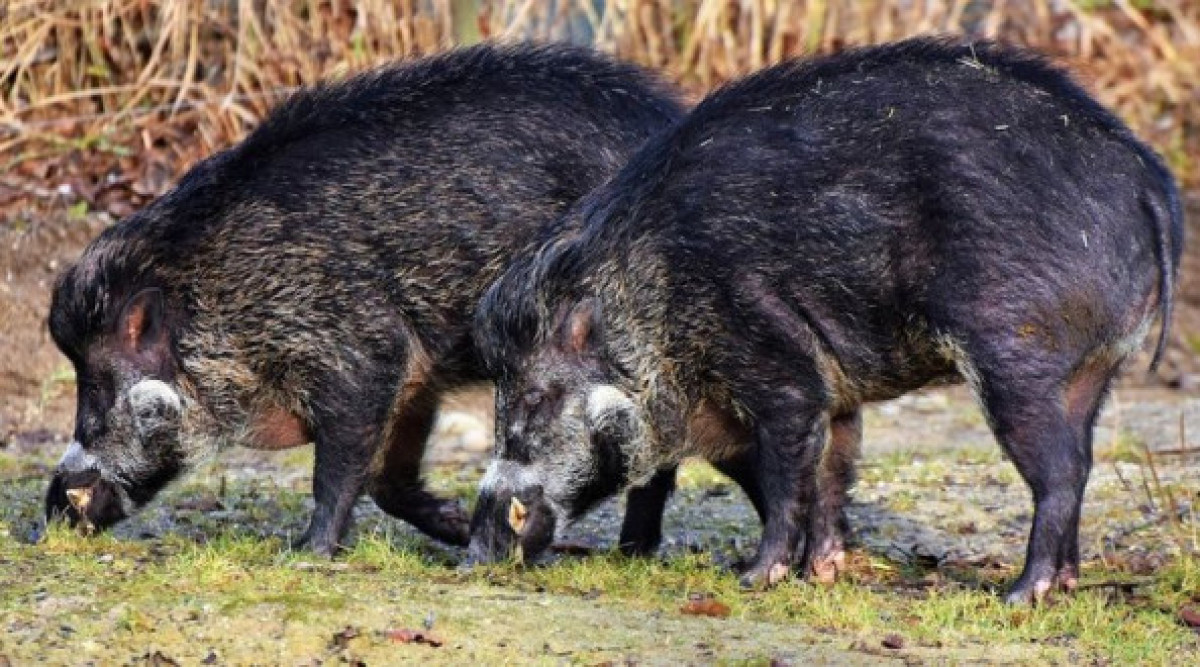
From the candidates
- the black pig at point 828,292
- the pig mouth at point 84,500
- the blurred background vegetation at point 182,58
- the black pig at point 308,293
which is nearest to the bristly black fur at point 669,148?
the black pig at point 828,292

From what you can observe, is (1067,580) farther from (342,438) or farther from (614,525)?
(342,438)

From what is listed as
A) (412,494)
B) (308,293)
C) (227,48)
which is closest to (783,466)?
(412,494)

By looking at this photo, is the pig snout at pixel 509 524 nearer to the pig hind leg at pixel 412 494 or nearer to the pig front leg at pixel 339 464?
the pig front leg at pixel 339 464

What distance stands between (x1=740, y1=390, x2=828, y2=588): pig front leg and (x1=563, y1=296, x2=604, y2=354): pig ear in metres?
0.62

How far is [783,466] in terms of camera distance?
679 centimetres

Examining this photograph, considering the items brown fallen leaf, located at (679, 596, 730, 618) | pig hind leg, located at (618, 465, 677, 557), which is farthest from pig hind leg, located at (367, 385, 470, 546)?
brown fallen leaf, located at (679, 596, 730, 618)

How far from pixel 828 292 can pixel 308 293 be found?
1.80 meters

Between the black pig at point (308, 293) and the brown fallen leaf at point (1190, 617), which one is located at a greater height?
the black pig at point (308, 293)

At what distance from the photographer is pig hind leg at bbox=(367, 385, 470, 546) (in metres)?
7.79

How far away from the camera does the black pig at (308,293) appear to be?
7.34 meters

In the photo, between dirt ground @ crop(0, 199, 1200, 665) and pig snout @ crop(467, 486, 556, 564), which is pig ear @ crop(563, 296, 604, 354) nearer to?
pig snout @ crop(467, 486, 556, 564)

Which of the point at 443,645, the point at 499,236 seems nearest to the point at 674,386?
the point at 499,236

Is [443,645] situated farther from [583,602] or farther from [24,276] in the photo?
[24,276]

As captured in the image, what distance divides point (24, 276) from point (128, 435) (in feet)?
13.0
